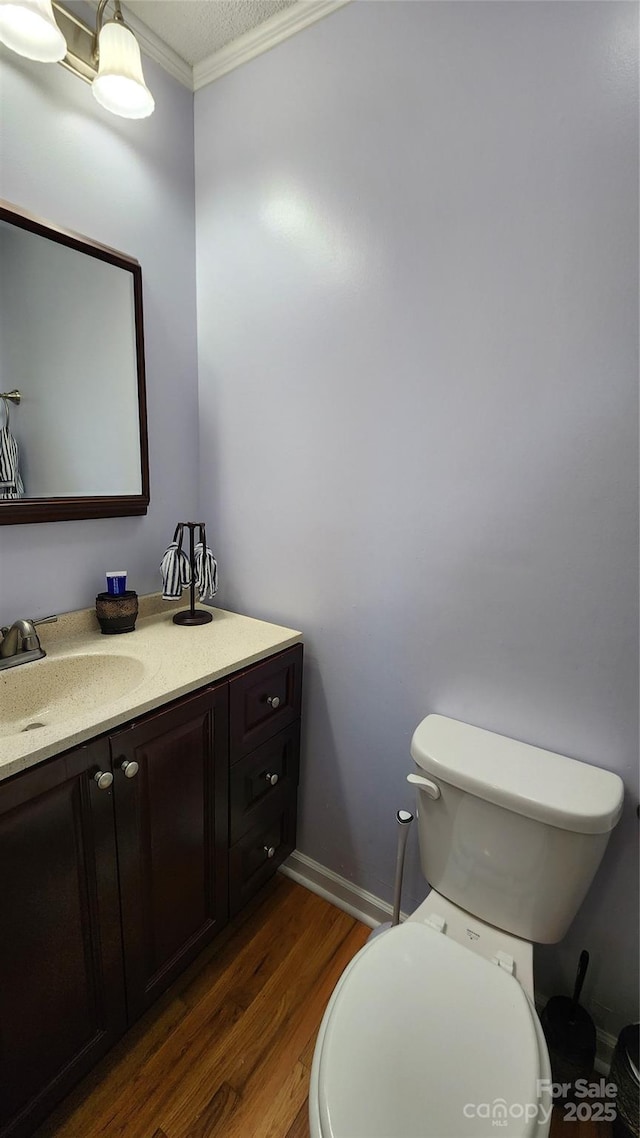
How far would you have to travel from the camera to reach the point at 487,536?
109 cm

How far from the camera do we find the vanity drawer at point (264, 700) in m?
1.19

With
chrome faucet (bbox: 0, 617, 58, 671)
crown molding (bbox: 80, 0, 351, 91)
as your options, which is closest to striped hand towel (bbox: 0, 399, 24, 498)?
chrome faucet (bbox: 0, 617, 58, 671)

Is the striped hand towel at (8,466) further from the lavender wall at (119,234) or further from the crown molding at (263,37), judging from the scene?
the crown molding at (263,37)

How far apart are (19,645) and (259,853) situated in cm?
89

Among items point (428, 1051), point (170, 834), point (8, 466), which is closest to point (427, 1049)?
point (428, 1051)

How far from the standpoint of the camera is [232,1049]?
1.11m

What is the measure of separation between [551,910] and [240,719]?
2.56 feet

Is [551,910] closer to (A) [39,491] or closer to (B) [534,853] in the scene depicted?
(B) [534,853]

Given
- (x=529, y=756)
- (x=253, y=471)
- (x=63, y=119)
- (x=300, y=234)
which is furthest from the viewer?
(x=253, y=471)

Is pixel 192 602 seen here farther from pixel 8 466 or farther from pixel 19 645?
pixel 8 466

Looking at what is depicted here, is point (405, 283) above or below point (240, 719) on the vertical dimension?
above

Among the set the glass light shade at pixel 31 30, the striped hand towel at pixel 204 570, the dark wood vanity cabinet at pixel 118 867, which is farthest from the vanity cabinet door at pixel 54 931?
the glass light shade at pixel 31 30

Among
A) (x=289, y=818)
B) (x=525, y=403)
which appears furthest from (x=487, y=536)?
(x=289, y=818)

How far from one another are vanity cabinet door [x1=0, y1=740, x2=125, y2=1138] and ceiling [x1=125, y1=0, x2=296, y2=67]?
1798 millimetres
